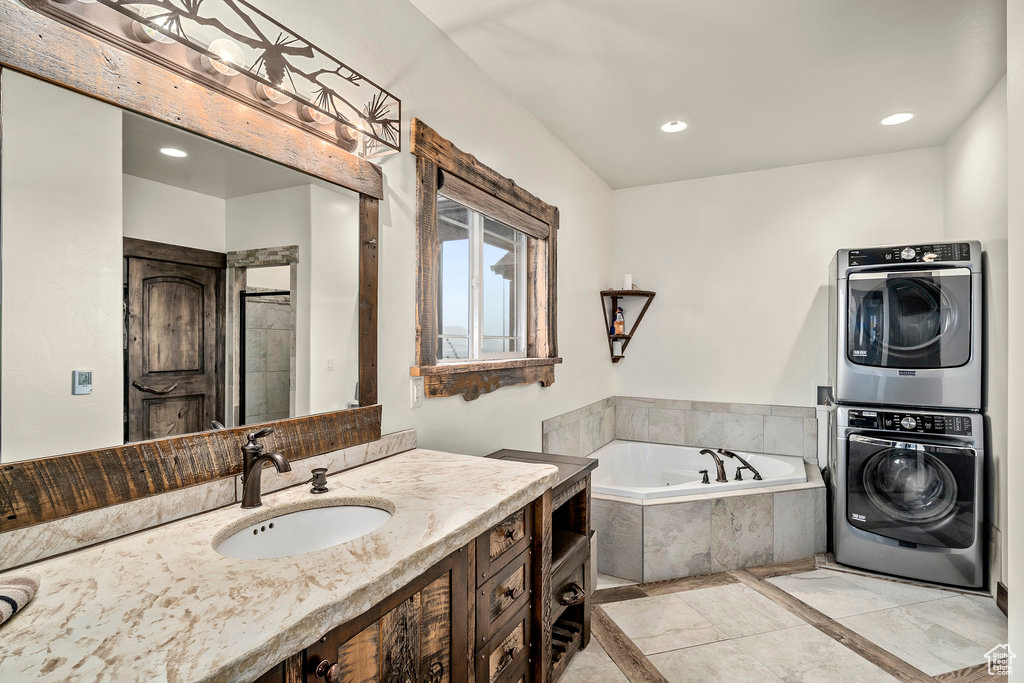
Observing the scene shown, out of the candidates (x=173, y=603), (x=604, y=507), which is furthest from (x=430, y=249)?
(x=604, y=507)

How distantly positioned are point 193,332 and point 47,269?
11.9 inches

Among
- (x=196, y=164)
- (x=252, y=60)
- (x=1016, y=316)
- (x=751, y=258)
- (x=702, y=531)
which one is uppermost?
(x=252, y=60)

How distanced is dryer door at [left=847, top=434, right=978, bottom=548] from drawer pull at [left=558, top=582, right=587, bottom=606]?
184 centimetres

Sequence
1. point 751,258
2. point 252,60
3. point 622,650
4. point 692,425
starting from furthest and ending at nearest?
point 692,425, point 751,258, point 622,650, point 252,60

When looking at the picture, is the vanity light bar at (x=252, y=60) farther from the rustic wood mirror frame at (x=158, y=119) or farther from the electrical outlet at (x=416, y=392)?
the electrical outlet at (x=416, y=392)

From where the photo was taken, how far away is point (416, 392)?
1.99 metres

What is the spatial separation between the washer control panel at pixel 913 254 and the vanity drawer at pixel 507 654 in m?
2.69

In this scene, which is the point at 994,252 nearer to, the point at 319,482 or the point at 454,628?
the point at 454,628

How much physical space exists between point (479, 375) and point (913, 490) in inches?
96.5

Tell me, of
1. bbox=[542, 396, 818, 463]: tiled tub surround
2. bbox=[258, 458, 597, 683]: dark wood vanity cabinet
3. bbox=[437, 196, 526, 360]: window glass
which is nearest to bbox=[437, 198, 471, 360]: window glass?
bbox=[437, 196, 526, 360]: window glass

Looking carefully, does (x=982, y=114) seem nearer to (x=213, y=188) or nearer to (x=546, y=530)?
(x=546, y=530)

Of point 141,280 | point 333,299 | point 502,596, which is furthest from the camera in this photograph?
point 333,299

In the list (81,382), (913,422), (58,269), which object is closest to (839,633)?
(913,422)

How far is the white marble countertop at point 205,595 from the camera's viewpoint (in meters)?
0.65
